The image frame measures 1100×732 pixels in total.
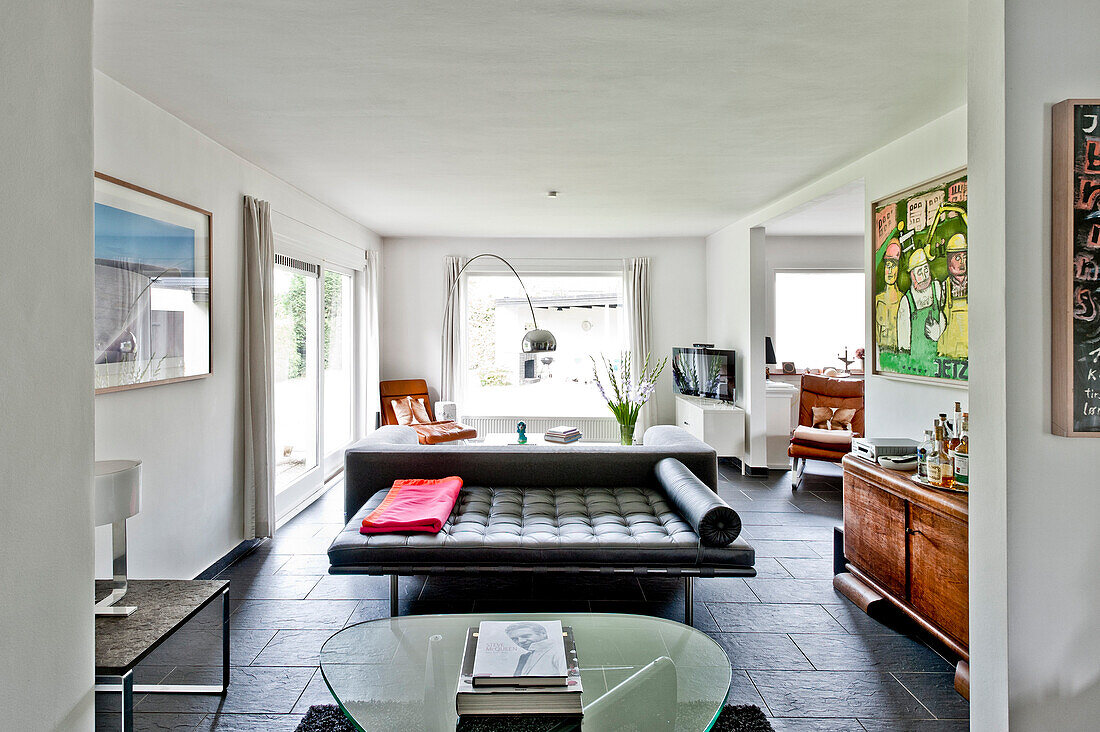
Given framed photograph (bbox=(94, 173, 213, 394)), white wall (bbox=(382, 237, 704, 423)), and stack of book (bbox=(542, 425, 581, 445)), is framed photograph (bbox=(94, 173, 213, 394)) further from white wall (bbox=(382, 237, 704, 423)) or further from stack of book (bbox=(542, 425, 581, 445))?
white wall (bbox=(382, 237, 704, 423))

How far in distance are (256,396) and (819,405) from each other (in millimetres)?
5004

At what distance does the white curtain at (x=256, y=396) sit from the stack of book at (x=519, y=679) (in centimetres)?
276

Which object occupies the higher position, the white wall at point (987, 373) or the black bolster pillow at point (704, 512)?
the white wall at point (987, 373)

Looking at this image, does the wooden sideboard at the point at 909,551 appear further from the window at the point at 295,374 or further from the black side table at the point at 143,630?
the window at the point at 295,374

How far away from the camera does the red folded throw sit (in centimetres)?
305

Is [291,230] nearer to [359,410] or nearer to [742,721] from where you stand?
[359,410]

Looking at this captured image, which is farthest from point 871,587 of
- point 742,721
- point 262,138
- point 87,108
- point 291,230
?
point 291,230

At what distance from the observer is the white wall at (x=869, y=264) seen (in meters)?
3.35

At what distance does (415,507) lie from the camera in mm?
3271

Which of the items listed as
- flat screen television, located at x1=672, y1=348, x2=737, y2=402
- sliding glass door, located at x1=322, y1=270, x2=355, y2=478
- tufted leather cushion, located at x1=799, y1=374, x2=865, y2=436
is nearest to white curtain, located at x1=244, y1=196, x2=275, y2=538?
sliding glass door, located at x1=322, y1=270, x2=355, y2=478

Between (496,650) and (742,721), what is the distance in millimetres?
1024

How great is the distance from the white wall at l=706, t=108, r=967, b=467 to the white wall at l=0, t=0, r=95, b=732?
3485mm

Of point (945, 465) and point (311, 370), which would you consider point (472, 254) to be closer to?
point (311, 370)

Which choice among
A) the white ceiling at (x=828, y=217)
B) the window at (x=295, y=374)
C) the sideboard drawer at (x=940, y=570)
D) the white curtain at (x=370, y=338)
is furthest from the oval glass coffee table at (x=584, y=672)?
the white curtain at (x=370, y=338)
